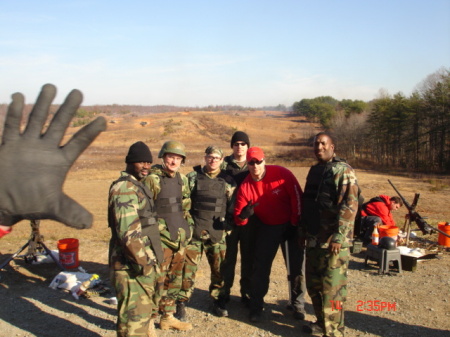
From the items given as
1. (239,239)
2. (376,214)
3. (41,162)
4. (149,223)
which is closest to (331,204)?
(239,239)

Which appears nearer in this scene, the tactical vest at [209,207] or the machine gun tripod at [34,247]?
the tactical vest at [209,207]

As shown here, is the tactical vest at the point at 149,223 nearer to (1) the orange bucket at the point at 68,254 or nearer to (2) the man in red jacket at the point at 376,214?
(1) the orange bucket at the point at 68,254

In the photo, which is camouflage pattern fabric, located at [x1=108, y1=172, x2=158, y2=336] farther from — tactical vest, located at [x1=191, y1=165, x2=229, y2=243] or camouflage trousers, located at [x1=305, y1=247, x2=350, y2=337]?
camouflage trousers, located at [x1=305, y1=247, x2=350, y2=337]

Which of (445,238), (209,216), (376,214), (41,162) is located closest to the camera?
(41,162)

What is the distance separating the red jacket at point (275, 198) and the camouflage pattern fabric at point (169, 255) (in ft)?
2.29

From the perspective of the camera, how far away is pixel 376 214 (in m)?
8.05

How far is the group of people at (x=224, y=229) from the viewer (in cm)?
359

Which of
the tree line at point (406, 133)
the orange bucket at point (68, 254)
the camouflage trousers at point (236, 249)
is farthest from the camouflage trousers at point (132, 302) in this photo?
the tree line at point (406, 133)

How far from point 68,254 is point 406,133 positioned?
3060 centimetres

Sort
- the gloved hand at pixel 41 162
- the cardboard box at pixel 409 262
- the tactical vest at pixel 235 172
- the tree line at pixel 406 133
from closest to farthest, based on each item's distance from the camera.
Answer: the gloved hand at pixel 41 162
the tactical vest at pixel 235 172
the cardboard box at pixel 409 262
the tree line at pixel 406 133

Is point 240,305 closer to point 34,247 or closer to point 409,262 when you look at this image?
point 409,262

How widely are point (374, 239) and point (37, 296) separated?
5926 millimetres

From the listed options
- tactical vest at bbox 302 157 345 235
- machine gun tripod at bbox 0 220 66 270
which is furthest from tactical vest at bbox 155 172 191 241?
machine gun tripod at bbox 0 220 66 270

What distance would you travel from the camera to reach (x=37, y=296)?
5637 millimetres
